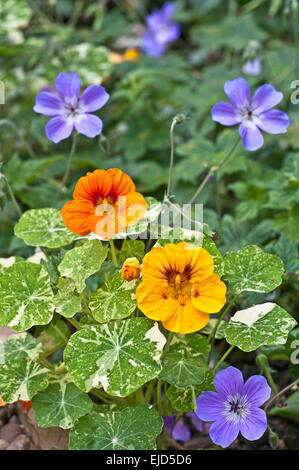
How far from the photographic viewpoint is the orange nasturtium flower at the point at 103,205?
3.62 feet

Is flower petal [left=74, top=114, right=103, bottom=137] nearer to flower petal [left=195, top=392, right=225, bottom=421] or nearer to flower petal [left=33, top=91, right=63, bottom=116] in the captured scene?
flower petal [left=33, top=91, right=63, bottom=116]

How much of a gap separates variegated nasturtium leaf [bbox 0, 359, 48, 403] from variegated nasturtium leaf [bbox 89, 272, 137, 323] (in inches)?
7.5

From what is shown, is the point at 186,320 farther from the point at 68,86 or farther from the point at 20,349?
the point at 68,86

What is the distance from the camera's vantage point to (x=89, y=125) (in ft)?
4.27

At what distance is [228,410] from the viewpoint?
1114 millimetres

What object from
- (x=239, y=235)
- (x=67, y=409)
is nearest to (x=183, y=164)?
(x=239, y=235)

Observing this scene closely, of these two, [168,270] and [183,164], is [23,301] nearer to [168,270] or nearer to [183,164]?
[168,270]

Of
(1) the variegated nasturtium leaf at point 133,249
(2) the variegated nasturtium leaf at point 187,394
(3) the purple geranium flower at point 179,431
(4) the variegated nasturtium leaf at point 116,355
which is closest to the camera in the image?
(4) the variegated nasturtium leaf at point 116,355

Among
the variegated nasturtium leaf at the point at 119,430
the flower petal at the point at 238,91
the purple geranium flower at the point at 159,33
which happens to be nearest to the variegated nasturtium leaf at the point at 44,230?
the variegated nasturtium leaf at the point at 119,430

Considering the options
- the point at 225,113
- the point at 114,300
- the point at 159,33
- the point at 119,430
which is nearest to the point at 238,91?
the point at 225,113

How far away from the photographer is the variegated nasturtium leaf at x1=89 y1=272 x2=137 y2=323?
1.10 m

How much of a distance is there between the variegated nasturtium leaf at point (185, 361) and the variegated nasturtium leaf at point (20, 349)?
0.95 feet

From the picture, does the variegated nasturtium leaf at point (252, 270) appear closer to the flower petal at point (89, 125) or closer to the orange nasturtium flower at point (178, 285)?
the orange nasturtium flower at point (178, 285)

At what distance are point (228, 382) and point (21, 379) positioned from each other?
1.42 feet
